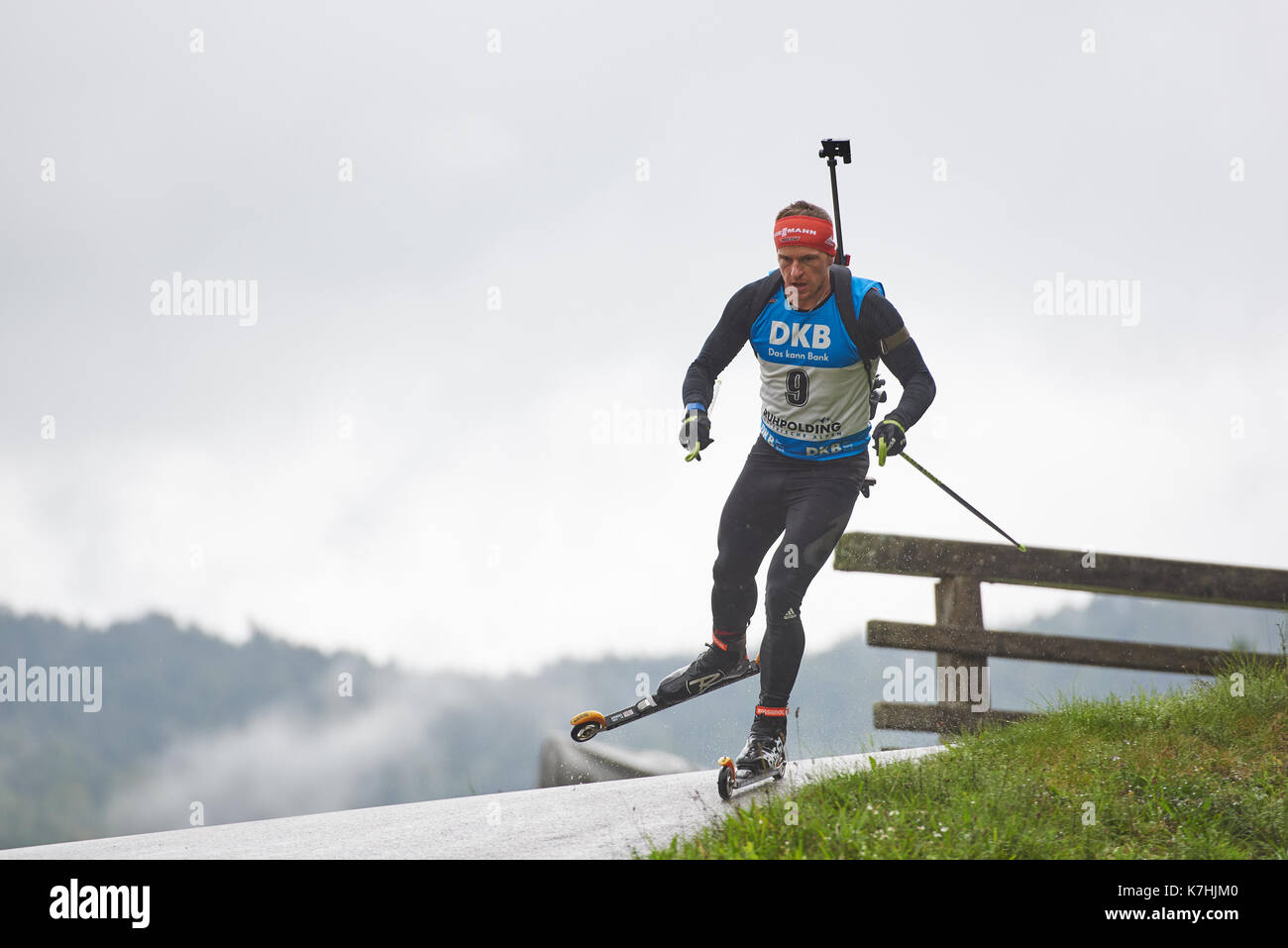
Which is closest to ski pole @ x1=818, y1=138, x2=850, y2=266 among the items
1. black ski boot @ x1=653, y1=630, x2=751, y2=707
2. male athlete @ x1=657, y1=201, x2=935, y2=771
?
male athlete @ x1=657, y1=201, x2=935, y2=771

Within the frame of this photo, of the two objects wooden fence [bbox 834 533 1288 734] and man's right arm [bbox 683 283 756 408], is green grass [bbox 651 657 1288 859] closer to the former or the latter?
wooden fence [bbox 834 533 1288 734]

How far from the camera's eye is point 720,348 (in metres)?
5.25

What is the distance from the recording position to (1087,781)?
4.56 metres

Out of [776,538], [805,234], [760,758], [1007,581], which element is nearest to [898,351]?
[805,234]

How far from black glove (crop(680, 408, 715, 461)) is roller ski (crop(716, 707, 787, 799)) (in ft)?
4.25

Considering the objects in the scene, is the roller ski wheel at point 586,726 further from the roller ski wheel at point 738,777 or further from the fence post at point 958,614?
the fence post at point 958,614

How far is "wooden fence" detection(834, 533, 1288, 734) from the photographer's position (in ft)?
22.0

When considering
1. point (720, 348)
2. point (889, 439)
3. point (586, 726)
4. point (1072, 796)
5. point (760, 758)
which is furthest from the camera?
point (586, 726)

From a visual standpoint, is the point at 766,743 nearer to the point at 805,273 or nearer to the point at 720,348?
the point at 720,348

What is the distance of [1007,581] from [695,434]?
309cm

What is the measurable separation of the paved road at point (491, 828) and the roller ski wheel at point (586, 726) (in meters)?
0.33

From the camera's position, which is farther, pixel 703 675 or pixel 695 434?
pixel 703 675
